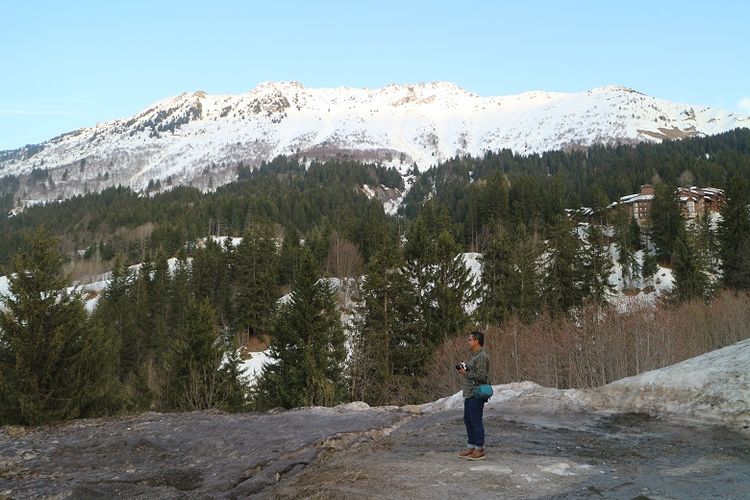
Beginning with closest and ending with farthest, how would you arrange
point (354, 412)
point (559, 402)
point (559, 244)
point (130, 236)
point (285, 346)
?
point (559, 402) → point (354, 412) → point (285, 346) → point (559, 244) → point (130, 236)

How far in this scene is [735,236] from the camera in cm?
6250

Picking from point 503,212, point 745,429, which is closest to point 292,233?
point 503,212

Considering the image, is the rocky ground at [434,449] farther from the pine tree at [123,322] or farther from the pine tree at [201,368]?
the pine tree at [123,322]

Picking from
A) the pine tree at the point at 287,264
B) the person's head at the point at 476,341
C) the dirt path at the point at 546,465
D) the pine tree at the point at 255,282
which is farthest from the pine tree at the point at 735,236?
the person's head at the point at 476,341

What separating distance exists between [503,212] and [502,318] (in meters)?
53.8

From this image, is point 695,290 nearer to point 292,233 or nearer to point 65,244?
point 292,233

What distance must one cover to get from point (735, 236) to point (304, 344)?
57.1 meters

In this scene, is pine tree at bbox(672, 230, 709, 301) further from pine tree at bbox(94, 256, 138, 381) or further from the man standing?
pine tree at bbox(94, 256, 138, 381)

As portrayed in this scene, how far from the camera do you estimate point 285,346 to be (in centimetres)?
3183

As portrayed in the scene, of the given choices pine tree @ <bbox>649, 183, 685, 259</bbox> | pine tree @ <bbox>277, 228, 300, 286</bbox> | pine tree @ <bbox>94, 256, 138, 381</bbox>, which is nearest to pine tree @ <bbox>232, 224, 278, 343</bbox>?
pine tree @ <bbox>277, 228, 300, 286</bbox>

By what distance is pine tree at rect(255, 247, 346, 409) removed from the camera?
95.0ft

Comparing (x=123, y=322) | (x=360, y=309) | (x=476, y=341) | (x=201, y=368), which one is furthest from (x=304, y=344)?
(x=123, y=322)

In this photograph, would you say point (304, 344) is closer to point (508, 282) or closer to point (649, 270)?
point (508, 282)

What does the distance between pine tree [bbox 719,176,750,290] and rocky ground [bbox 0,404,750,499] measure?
2148 inches
